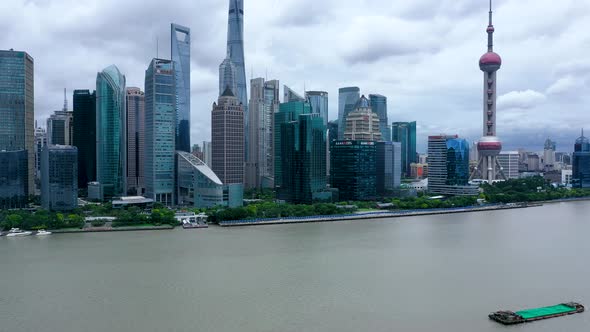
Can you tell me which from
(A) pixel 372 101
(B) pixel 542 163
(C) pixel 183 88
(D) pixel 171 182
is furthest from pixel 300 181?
(B) pixel 542 163

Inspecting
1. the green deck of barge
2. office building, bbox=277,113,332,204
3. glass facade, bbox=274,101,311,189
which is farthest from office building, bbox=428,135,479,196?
the green deck of barge

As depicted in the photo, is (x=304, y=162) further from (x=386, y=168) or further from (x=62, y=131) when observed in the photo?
(x=62, y=131)

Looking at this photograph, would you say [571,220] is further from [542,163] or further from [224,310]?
[542,163]

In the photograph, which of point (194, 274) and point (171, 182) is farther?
point (171, 182)

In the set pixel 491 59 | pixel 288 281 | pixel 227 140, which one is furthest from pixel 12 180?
pixel 491 59

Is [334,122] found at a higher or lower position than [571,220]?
higher

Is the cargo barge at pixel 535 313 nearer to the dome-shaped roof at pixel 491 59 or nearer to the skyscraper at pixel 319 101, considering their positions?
the dome-shaped roof at pixel 491 59

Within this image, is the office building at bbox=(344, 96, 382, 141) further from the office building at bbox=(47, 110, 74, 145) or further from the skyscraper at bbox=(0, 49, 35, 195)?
the office building at bbox=(47, 110, 74, 145)
